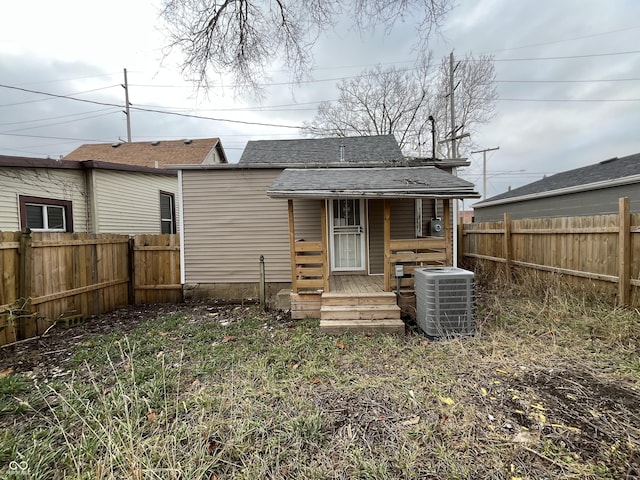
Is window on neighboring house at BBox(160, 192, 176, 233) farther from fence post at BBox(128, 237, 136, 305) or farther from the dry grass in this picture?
the dry grass

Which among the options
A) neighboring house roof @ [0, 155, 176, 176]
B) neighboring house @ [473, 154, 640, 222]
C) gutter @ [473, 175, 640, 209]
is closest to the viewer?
neighboring house roof @ [0, 155, 176, 176]

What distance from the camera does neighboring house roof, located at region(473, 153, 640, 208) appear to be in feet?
26.6

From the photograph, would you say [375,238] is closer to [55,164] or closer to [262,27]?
[262,27]

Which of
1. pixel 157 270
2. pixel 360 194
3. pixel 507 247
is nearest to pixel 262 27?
pixel 360 194

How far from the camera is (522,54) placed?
15.8 m

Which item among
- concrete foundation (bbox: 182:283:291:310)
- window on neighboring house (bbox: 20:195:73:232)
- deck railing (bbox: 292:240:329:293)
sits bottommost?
concrete foundation (bbox: 182:283:291:310)

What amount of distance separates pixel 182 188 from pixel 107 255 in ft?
6.87

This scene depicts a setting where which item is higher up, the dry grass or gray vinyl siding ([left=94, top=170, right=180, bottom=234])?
gray vinyl siding ([left=94, top=170, right=180, bottom=234])

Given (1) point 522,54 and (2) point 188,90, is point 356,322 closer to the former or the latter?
(2) point 188,90

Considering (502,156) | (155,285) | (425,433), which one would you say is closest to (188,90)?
(155,285)

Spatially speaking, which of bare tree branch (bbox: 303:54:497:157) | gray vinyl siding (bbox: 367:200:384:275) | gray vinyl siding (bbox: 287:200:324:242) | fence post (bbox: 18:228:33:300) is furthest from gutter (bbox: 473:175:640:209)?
fence post (bbox: 18:228:33:300)

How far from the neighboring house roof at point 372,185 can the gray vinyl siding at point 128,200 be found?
4796 mm

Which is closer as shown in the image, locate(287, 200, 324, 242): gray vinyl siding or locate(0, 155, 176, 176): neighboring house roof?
locate(0, 155, 176, 176): neighboring house roof

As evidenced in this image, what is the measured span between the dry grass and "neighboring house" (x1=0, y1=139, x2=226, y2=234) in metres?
4.52
